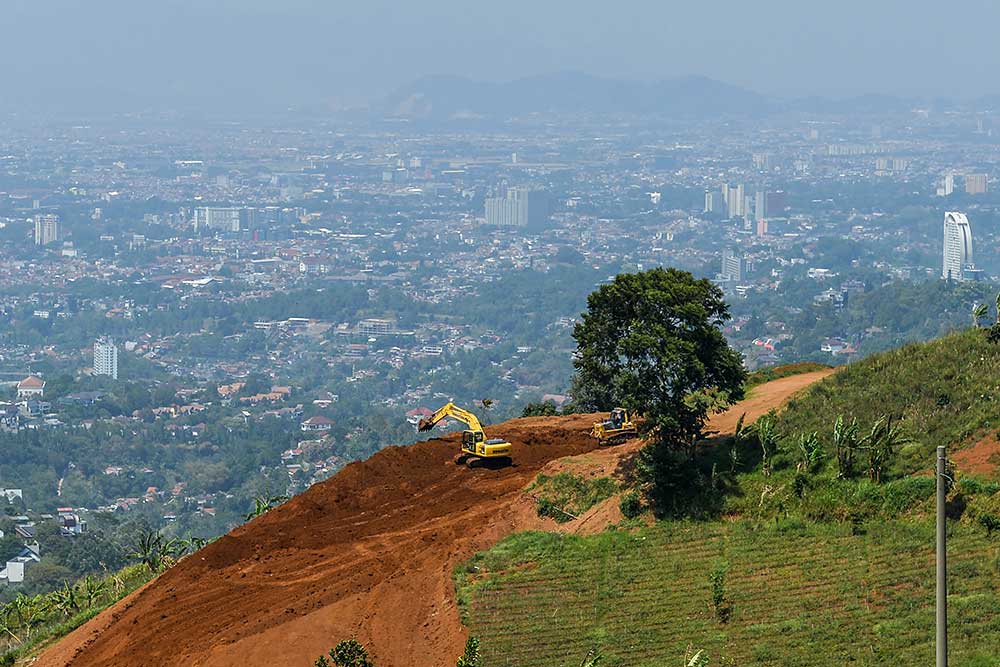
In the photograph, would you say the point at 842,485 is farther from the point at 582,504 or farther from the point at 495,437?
the point at 495,437

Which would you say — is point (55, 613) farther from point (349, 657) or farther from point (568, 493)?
point (349, 657)

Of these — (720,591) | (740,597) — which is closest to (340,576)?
(720,591)

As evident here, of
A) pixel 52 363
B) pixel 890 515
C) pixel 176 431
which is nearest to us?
pixel 890 515

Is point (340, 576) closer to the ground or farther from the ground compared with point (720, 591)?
closer to the ground

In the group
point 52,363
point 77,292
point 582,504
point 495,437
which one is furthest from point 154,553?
point 77,292

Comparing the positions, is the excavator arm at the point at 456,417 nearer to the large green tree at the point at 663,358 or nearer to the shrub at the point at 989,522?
the large green tree at the point at 663,358

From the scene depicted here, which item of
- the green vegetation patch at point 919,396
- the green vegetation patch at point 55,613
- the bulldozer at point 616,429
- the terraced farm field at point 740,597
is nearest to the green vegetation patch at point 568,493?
the terraced farm field at point 740,597

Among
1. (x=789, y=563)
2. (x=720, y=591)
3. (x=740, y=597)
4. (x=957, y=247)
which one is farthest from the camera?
(x=957, y=247)
